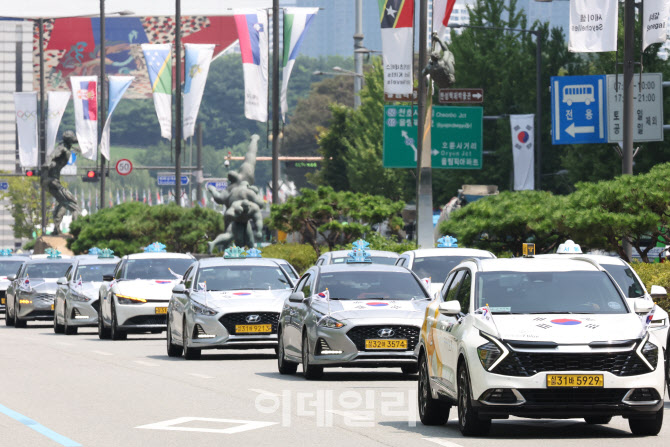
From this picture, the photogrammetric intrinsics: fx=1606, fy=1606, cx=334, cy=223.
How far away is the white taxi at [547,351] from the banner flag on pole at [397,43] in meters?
25.4

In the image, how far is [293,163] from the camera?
129 meters

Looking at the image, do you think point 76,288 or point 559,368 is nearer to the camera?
point 559,368

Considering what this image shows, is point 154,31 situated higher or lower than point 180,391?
higher

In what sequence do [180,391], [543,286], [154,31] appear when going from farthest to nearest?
[154,31] < [180,391] < [543,286]

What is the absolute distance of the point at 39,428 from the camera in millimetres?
Result: 13922

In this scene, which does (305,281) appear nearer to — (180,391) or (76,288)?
(180,391)

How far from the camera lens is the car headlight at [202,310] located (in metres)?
23.5

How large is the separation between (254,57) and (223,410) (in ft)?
112

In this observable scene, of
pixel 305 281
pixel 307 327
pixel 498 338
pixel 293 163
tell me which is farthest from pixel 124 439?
pixel 293 163

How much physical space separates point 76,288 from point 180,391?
649 inches

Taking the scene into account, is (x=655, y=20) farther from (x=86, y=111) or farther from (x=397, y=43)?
(x=86, y=111)

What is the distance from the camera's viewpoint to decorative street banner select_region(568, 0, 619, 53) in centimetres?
2838

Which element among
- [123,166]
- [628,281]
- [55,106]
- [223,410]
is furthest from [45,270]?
[123,166]

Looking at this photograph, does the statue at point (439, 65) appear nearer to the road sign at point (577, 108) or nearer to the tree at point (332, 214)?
the road sign at point (577, 108)
